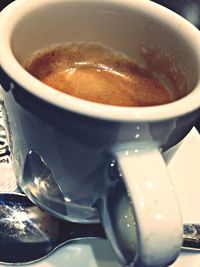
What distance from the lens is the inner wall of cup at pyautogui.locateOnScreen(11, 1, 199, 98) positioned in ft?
2.23

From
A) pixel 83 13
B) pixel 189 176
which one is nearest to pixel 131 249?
pixel 189 176

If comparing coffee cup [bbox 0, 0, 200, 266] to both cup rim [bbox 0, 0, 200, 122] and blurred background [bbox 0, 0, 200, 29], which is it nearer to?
cup rim [bbox 0, 0, 200, 122]

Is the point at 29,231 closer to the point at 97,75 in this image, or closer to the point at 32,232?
the point at 32,232

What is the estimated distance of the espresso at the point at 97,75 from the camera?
778mm

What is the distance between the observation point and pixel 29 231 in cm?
71

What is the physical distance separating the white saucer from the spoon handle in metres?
0.01

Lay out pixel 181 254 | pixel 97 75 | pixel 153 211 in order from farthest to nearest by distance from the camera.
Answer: pixel 97 75
pixel 181 254
pixel 153 211

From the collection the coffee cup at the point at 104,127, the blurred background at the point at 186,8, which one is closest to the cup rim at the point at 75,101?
the coffee cup at the point at 104,127

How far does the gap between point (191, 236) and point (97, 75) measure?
1.11 feet

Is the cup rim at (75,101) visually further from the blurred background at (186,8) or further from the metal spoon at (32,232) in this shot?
the blurred background at (186,8)

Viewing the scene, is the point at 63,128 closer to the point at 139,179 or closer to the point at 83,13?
the point at 139,179

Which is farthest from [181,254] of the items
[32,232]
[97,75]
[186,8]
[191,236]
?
[186,8]

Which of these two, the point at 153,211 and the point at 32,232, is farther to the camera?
the point at 32,232

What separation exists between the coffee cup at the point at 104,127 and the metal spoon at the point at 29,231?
0.07 ft
